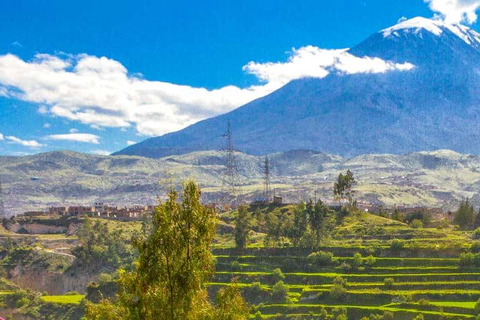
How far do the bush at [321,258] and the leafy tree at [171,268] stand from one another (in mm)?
77102

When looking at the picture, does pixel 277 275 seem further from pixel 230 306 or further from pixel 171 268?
pixel 171 268

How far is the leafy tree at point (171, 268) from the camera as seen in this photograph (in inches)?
740

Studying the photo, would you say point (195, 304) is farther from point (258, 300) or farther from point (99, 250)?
point (99, 250)

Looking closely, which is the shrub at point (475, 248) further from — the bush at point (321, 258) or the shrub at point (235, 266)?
the shrub at point (235, 266)

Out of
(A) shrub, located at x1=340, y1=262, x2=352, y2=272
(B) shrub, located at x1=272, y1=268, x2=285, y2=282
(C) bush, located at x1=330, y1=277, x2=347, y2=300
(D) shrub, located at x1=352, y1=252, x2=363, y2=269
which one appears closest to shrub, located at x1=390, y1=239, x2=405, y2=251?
(D) shrub, located at x1=352, y1=252, x2=363, y2=269

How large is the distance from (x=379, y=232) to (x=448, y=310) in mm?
38691

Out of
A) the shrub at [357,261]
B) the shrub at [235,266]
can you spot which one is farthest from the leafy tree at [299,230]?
the shrub at [357,261]

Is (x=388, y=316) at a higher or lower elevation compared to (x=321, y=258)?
lower

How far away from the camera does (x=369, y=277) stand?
85.8 meters

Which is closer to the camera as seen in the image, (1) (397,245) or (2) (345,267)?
(2) (345,267)

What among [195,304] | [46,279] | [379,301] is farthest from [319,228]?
[195,304]

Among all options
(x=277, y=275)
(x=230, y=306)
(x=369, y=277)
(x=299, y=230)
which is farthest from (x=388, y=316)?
(x=230, y=306)

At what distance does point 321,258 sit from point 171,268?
3097 inches

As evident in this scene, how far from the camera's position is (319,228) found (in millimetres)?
104500
